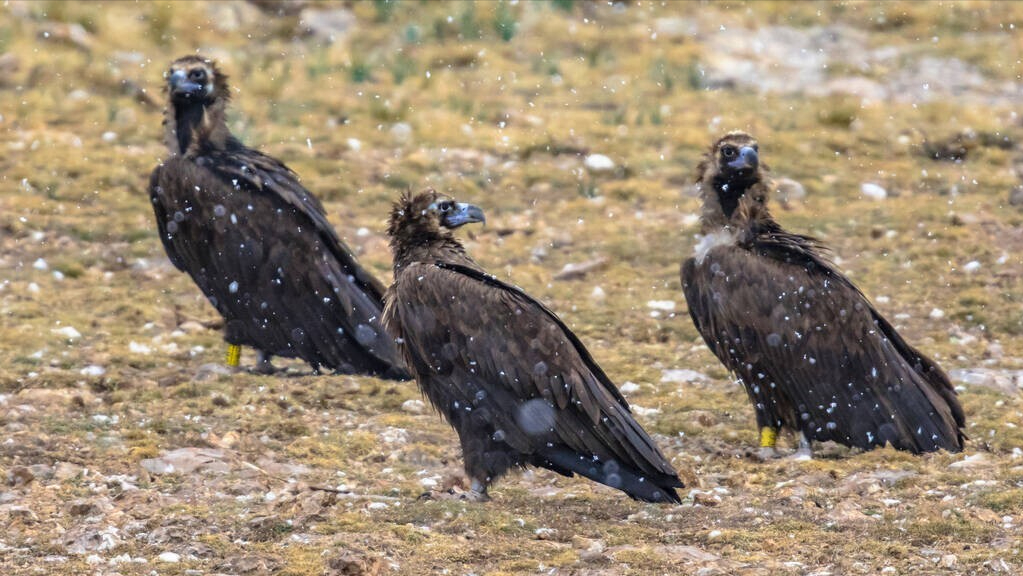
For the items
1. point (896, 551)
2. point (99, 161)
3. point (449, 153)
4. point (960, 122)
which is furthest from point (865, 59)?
point (896, 551)

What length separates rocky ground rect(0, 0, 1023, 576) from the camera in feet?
20.8

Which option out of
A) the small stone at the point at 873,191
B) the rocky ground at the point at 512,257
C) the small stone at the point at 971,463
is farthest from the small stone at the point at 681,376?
the small stone at the point at 873,191

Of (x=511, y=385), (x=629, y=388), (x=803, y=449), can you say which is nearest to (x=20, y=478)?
(x=511, y=385)

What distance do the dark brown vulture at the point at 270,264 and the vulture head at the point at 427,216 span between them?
1.36 m

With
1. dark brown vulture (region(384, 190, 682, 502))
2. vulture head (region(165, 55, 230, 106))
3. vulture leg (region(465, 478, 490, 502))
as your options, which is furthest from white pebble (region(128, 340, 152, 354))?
vulture leg (region(465, 478, 490, 502))

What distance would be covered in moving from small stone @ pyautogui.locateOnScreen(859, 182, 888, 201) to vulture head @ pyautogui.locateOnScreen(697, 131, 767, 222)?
4002mm

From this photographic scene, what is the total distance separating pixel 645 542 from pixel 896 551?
3.25 feet

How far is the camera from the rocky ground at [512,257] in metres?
6.35

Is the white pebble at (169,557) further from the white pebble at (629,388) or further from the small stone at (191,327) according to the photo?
the small stone at (191,327)

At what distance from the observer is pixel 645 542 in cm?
629

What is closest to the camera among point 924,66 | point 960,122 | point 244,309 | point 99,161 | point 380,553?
point 380,553

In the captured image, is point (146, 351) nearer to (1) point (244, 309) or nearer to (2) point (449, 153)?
(1) point (244, 309)

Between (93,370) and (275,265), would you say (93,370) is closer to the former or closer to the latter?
(93,370)

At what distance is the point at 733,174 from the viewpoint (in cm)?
836
